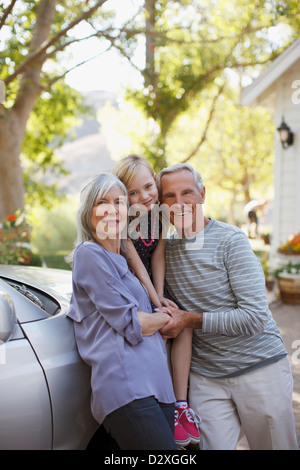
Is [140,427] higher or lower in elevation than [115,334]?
lower

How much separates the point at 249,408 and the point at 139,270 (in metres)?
0.91

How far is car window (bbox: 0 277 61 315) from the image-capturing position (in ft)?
6.76

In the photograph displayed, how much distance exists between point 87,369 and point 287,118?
7.54 m

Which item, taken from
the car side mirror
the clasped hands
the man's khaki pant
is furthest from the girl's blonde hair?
the man's khaki pant

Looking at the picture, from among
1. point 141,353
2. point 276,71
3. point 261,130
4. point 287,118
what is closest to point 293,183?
point 287,118

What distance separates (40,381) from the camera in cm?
171

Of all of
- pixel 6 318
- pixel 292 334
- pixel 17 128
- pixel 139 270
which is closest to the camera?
pixel 6 318

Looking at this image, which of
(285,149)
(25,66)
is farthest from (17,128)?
(285,149)

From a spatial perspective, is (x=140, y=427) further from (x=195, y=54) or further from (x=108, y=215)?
(x=195, y=54)

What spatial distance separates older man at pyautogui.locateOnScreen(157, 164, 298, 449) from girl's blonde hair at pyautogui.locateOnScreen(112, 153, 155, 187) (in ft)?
0.47

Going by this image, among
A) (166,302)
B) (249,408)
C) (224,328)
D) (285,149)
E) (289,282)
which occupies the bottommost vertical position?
(289,282)

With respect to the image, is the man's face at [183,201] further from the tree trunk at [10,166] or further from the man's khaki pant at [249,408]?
the tree trunk at [10,166]

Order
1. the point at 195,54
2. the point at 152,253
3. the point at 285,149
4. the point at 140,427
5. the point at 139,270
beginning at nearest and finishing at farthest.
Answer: the point at 140,427
the point at 139,270
the point at 152,253
the point at 285,149
the point at 195,54

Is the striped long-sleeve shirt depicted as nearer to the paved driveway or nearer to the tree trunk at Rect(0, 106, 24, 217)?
the paved driveway
